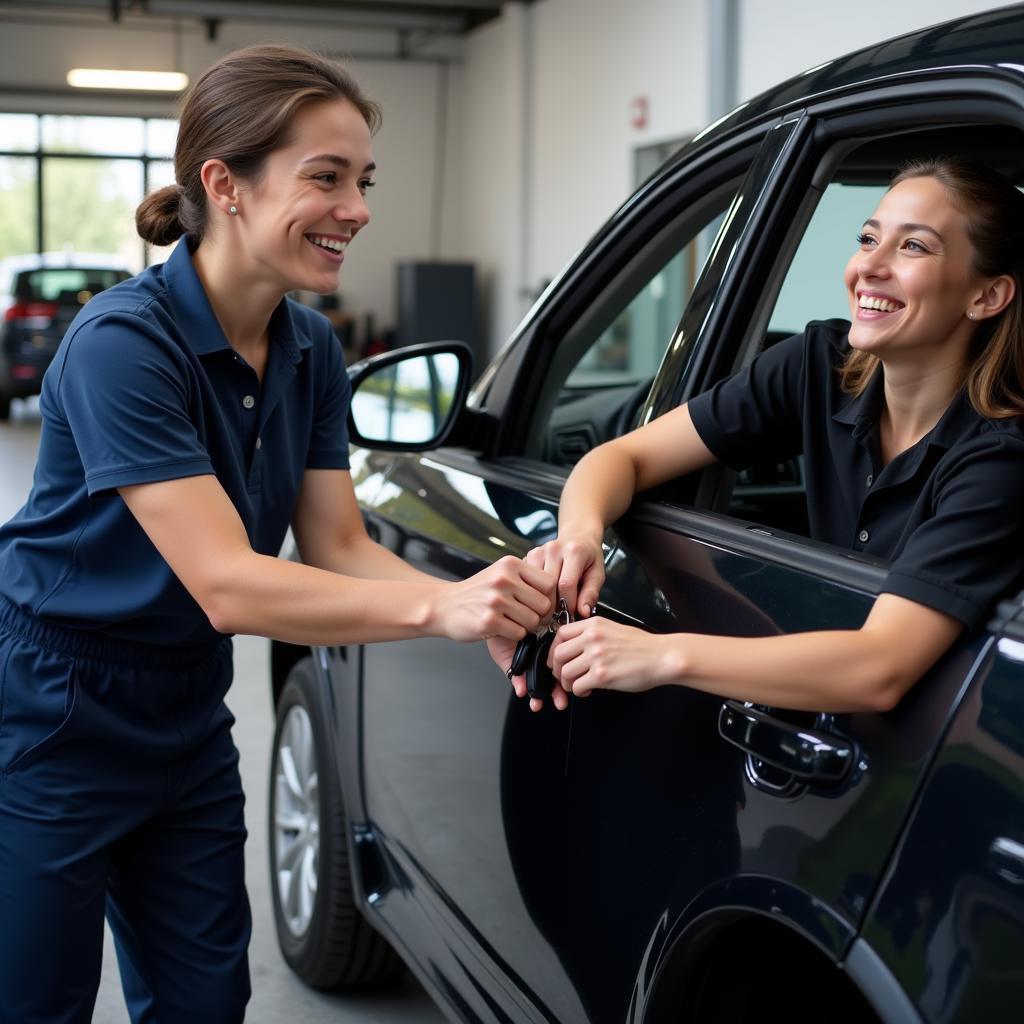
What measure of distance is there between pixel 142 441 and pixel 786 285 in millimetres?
882

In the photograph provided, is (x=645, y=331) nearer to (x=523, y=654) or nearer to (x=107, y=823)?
(x=107, y=823)

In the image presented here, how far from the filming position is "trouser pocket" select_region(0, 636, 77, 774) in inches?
69.6

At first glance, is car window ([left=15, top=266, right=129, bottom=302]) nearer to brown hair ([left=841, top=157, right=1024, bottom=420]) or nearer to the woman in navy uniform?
the woman in navy uniform

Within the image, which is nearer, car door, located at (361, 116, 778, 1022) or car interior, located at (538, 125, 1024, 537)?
car door, located at (361, 116, 778, 1022)

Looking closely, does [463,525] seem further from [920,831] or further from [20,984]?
[920,831]

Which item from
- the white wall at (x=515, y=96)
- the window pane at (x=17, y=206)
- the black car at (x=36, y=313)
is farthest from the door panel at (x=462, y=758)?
the window pane at (x=17, y=206)

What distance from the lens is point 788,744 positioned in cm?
128

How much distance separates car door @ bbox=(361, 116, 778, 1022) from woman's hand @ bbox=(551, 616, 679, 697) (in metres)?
0.26

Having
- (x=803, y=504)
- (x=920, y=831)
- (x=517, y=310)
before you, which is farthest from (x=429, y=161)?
(x=920, y=831)

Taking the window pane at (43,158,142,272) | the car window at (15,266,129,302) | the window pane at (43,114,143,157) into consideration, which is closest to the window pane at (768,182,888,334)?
the car window at (15,266,129,302)

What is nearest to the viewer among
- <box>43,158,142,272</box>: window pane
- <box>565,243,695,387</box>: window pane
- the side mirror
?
the side mirror

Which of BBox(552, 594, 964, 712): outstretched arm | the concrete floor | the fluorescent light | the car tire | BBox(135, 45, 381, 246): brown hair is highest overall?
the fluorescent light

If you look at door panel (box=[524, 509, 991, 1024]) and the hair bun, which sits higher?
the hair bun

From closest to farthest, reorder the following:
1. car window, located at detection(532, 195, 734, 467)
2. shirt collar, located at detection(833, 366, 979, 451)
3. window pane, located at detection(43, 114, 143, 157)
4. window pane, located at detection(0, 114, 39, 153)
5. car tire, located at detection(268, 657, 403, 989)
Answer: shirt collar, located at detection(833, 366, 979, 451) < car window, located at detection(532, 195, 734, 467) < car tire, located at detection(268, 657, 403, 989) < window pane, located at detection(0, 114, 39, 153) < window pane, located at detection(43, 114, 143, 157)
